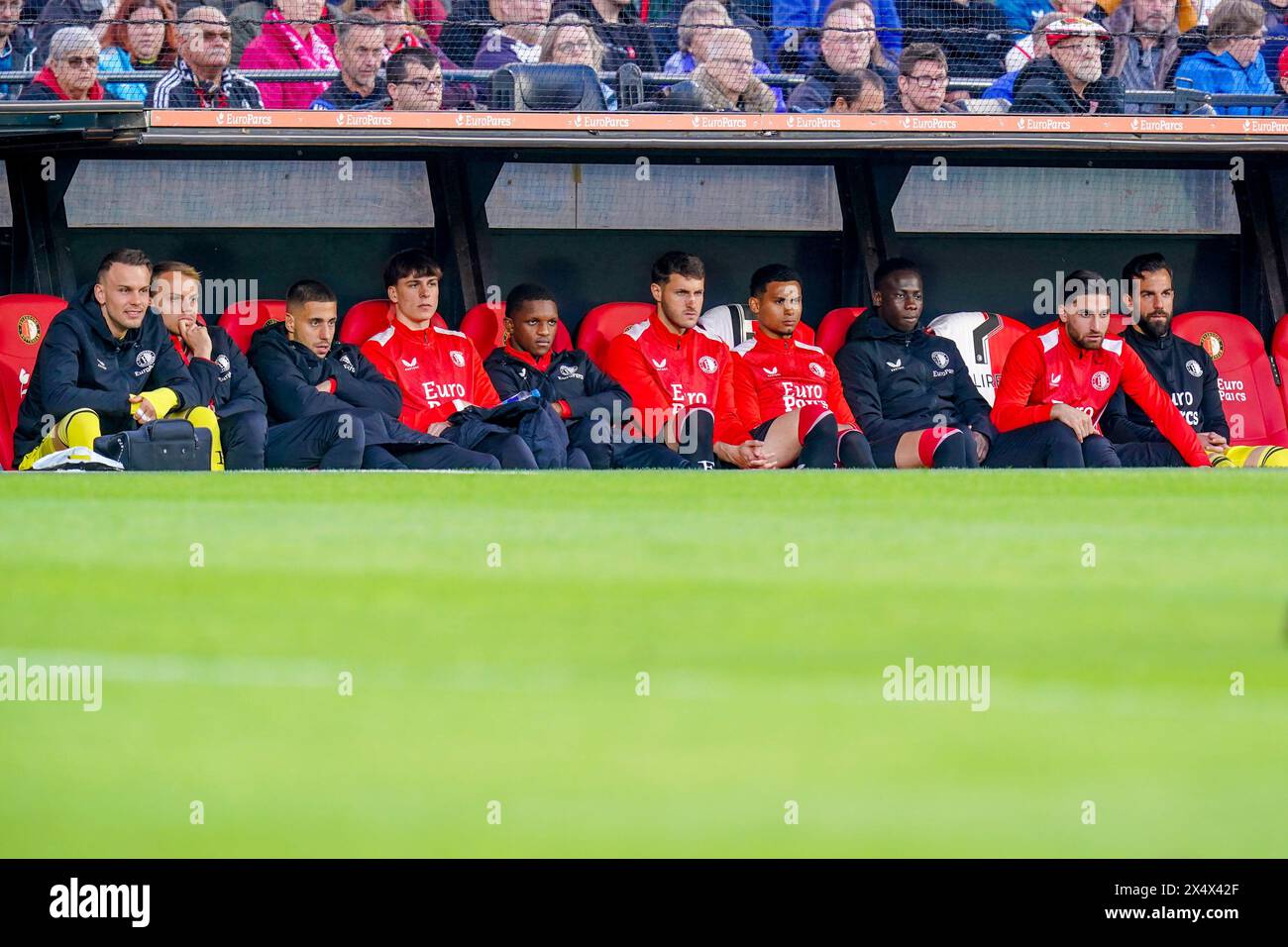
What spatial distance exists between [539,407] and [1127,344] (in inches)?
137

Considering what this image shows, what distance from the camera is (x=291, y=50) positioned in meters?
9.64

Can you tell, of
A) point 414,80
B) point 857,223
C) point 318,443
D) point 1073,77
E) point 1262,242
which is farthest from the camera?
point 1262,242

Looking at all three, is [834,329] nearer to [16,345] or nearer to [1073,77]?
[1073,77]

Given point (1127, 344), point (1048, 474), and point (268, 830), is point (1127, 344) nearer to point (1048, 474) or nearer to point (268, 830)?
point (1048, 474)

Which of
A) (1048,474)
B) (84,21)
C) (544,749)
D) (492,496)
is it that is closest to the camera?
(544,749)

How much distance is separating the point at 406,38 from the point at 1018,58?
353 centimetres

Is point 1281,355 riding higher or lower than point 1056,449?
higher

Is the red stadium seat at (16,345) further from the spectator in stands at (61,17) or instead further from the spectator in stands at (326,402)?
the spectator in stands at (61,17)

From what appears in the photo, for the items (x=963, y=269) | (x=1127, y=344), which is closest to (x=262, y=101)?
(x=963, y=269)

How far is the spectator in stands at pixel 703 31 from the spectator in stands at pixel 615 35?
7 centimetres

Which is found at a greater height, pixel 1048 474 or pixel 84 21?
pixel 84 21

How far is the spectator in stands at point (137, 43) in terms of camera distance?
30.3 ft

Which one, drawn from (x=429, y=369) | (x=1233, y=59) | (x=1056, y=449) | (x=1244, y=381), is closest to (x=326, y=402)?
(x=429, y=369)

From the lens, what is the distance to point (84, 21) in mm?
9156
